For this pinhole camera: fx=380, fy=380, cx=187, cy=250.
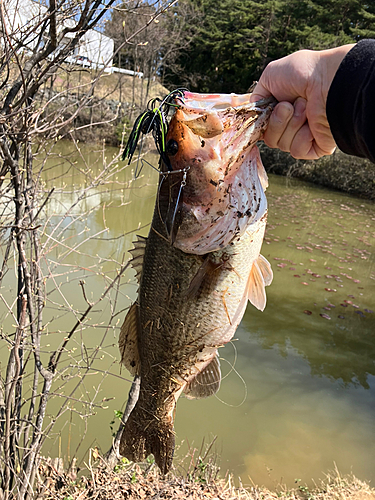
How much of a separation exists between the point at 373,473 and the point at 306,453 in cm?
64

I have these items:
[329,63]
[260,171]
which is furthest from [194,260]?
[329,63]

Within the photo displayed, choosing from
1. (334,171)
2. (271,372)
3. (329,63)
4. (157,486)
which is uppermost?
(329,63)

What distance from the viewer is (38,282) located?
2.45 meters

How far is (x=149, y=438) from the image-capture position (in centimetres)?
189

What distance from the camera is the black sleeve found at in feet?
4.02

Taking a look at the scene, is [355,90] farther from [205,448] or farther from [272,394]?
[272,394]

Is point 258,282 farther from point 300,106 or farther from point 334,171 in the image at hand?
point 334,171

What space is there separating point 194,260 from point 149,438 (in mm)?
959

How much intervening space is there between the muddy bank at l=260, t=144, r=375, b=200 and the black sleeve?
59.6 feet

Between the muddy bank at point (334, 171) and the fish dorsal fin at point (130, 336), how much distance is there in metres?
18.3

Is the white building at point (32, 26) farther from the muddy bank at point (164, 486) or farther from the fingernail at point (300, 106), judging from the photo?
the muddy bank at point (164, 486)

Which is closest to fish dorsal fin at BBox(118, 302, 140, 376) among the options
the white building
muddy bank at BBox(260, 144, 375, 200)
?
the white building

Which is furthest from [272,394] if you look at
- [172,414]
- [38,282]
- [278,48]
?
[278,48]

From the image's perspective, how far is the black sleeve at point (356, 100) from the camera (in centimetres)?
123
